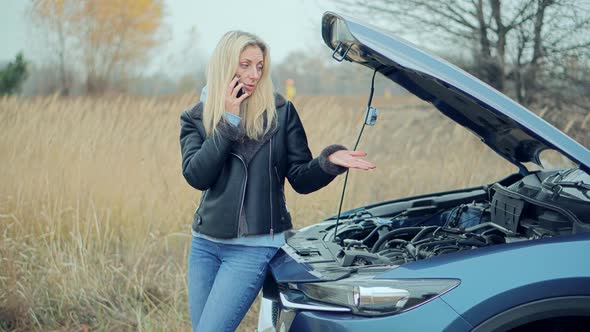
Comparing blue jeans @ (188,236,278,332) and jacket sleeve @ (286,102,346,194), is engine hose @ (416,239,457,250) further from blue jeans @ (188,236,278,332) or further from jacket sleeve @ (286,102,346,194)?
blue jeans @ (188,236,278,332)

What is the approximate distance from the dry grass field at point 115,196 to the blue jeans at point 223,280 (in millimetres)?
1658

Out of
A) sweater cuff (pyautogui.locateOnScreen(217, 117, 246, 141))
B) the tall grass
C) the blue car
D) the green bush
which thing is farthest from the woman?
the green bush

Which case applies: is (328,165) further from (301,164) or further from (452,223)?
(452,223)

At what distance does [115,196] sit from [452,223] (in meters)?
2.89

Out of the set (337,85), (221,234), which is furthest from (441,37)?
(221,234)

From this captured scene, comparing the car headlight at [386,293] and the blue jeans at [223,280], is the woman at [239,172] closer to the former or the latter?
the blue jeans at [223,280]

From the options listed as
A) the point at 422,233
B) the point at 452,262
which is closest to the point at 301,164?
the point at 422,233

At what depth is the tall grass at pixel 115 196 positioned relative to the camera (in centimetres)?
511

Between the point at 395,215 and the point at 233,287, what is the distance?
1.18 m

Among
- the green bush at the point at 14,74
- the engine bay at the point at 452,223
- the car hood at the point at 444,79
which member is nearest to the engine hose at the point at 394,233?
the engine bay at the point at 452,223

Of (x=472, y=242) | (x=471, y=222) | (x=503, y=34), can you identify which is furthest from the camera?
(x=503, y=34)

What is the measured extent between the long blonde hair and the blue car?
34 centimetres

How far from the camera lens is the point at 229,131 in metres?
3.11

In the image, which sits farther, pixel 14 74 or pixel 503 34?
pixel 14 74
